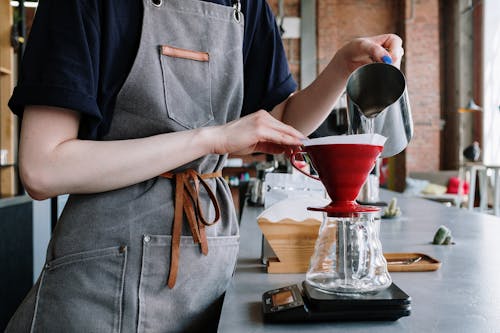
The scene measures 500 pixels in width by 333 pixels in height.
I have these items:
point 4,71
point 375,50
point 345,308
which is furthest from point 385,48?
point 4,71

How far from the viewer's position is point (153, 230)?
0.94m

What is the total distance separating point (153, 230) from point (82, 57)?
1.14 feet

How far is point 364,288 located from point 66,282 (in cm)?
55

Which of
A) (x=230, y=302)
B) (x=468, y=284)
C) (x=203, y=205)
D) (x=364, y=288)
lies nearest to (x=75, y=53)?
(x=203, y=205)

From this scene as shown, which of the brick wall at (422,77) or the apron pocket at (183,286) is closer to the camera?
the apron pocket at (183,286)

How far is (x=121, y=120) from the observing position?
0.96 meters

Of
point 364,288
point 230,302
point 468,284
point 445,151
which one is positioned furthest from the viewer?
point 445,151

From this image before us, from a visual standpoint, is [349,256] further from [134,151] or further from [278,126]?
[134,151]

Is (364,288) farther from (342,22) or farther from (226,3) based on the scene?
(342,22)

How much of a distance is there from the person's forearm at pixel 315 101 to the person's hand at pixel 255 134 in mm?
319

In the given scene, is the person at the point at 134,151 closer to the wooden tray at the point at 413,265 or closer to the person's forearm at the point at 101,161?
the person's forearm at the point at 101,161

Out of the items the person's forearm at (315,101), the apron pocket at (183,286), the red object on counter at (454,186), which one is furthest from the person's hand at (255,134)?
the red object on counter at (454,186)

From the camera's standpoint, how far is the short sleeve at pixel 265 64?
126 cm

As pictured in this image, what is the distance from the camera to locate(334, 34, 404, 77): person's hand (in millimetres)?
996
